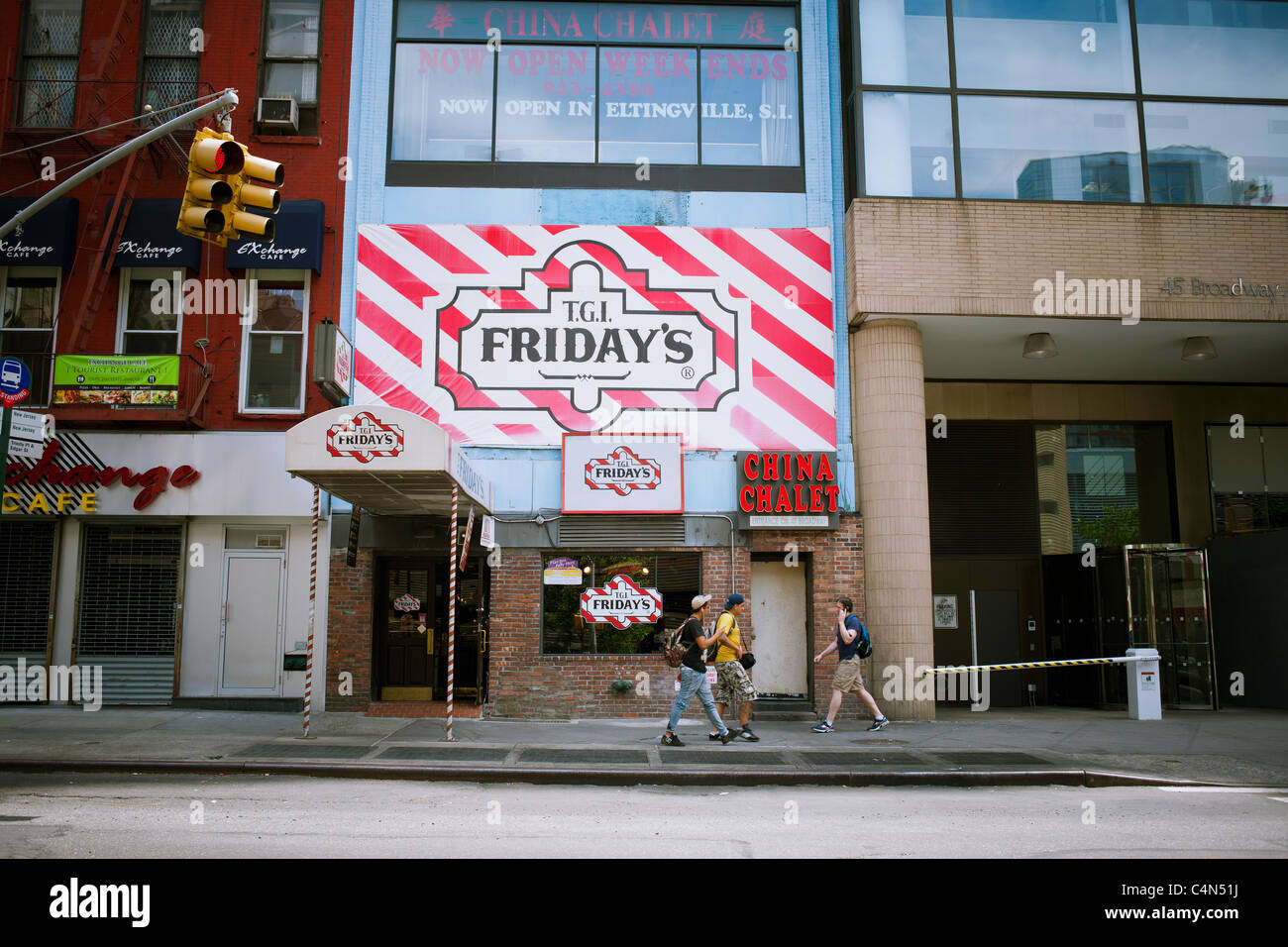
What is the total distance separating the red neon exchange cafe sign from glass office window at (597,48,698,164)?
5.25 m

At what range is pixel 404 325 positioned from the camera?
616 inches

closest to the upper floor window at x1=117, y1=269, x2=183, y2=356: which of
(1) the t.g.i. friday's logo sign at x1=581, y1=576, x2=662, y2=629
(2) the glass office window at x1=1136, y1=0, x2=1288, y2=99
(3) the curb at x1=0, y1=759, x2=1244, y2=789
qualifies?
(3) the curb at x1=0, y1=759, x2=1244, y2=789

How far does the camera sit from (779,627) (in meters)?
15.6

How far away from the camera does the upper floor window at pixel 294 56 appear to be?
16.1 m

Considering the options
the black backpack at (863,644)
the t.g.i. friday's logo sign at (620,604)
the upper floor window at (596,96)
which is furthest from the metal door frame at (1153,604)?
the upper floor window at (596,96)

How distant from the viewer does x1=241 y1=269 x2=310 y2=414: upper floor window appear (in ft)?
51.1

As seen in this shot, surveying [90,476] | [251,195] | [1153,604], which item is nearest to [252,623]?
[90,476]

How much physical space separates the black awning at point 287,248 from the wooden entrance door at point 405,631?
497cm

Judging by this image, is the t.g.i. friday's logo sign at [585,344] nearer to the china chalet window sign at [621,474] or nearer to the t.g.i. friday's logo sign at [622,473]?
the china chalet window sign at [621,474]

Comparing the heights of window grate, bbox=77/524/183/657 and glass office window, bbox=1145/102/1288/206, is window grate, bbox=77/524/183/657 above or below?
below

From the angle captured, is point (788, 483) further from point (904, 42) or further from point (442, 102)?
point (442, 102)

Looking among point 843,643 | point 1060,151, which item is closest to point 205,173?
point 843,643

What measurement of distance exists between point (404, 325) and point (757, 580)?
6952mm

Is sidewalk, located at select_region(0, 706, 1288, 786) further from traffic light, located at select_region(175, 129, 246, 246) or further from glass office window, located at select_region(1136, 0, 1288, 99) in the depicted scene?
glass office window, located at select_region(1136, 0, 1288, 99)
